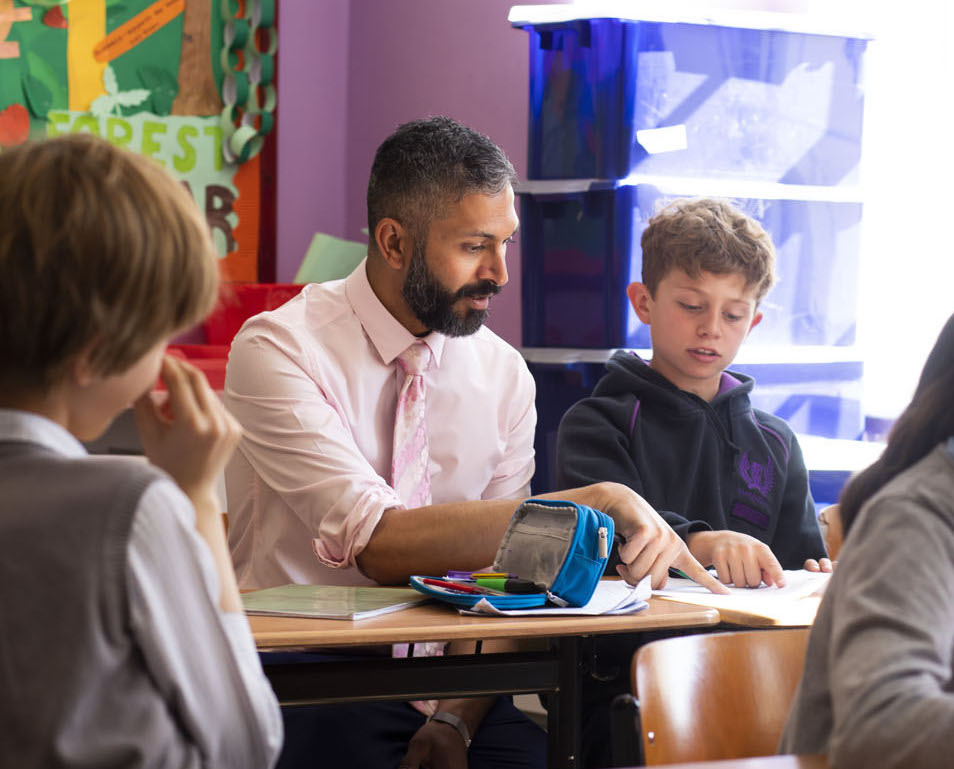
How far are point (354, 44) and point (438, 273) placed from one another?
1.90 meters

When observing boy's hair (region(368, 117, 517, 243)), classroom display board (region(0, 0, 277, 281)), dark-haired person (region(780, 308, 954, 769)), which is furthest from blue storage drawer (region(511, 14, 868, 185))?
dark-haired person (region(780, 308, 954, 769))

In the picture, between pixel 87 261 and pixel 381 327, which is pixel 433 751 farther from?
pixel 87 261

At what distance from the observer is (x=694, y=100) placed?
2.73m

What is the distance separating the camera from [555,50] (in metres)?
2.81

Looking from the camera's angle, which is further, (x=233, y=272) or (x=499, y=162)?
(x=233, y=272)

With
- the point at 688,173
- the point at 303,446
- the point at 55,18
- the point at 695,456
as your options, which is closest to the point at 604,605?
the point at 303,446

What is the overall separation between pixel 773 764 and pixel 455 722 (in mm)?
995

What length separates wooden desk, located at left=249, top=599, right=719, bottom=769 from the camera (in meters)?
1.37

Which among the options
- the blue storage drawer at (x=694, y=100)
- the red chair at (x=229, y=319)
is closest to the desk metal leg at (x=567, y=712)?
the blue storage drawer at (x=694, y=100)

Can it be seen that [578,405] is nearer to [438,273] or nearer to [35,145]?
[438,273]

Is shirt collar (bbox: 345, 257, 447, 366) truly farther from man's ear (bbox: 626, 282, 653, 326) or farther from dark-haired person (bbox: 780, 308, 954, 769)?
dark-haired person (bbox: 780, 308, 954, 769)

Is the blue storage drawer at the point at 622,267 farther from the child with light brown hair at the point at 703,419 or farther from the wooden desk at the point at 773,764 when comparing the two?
the wooden desk at the point at 773,764

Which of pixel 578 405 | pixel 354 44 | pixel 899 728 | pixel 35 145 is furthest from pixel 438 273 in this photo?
pixel 354 44

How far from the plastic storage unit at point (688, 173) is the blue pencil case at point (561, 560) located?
3.98ft
